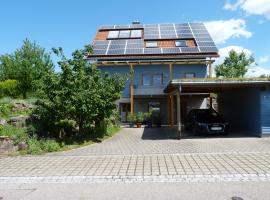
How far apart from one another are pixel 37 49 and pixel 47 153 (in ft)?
75.3

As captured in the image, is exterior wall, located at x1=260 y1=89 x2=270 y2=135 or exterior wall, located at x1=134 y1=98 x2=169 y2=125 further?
exterior wall, located at x1=134 y1=98 x2=169 y2=125

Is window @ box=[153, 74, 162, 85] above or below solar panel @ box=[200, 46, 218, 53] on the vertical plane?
below

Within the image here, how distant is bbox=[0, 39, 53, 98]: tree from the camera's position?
26.7m

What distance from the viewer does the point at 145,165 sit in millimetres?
8594

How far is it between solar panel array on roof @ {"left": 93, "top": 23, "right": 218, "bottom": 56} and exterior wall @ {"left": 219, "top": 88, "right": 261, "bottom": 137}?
6.29m

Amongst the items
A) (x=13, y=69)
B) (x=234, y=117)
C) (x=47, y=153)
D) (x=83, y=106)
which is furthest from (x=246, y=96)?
(x=13, y=69)

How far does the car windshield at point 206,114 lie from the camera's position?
55.0ft

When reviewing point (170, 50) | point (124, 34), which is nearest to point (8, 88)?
point (170, 50)

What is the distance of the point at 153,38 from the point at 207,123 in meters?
14.9

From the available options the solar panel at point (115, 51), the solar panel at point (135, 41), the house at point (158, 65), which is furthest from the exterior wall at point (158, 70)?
the solar panel at point (135, 41)

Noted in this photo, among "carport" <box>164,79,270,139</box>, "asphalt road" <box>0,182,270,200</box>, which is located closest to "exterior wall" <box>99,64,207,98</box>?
"carport" <box>164,79,270,139</box>

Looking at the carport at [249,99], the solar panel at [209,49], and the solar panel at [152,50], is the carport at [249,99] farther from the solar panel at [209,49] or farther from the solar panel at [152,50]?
the solar panel at [152,50]

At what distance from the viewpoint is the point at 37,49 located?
31469 mm

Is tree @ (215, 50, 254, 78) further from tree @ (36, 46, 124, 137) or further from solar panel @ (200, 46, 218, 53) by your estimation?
tree @ (36, 46, 124, 137)
